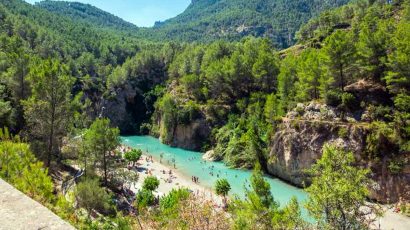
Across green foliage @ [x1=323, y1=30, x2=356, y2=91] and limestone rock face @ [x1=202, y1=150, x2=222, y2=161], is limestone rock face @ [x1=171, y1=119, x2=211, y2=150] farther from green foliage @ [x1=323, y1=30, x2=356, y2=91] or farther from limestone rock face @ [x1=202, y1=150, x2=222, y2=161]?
green foliage @ [x1=323, y1=30, x2=356, y2=91]

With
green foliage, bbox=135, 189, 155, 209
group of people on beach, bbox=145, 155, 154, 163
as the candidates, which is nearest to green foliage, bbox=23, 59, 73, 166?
green foliage, bbox=135, 189, 155, 209

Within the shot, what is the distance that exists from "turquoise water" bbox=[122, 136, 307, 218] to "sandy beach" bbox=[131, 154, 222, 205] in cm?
176

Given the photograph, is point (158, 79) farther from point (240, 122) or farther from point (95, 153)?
point (95, 153)

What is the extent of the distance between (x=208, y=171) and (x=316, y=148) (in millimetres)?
20495

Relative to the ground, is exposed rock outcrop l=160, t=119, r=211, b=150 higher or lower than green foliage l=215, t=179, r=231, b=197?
higher

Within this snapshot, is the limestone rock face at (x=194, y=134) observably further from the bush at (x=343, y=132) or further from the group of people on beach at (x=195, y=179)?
the bush at (x=343, y=132)

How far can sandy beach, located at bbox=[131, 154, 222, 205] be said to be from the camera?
51816 millimetres

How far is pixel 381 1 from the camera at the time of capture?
117 meters

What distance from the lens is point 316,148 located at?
49594mm

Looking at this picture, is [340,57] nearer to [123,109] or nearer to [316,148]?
[316,148]

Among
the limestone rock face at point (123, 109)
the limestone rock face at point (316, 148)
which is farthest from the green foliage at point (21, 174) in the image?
the limestone rock face at point (123, 109)

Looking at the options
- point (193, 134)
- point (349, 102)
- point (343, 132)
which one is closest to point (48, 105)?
point (343, 132)

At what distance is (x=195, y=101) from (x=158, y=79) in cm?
3272

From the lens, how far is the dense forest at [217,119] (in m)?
19.0
